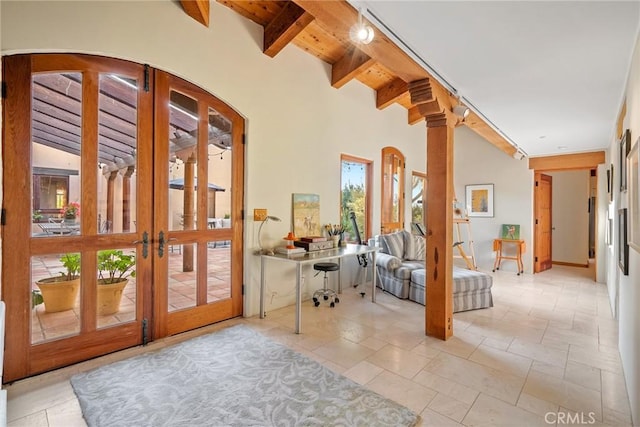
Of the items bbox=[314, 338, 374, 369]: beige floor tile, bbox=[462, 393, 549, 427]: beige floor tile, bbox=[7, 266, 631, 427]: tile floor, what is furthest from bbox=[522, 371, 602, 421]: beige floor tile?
bbox=[314, 338, 374, 369]: beige floor tile

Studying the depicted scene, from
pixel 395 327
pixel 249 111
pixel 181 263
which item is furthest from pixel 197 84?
pixel 395 327

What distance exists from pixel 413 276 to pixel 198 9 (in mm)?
4151

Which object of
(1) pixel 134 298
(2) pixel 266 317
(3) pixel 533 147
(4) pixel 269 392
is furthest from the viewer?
(3) pixel 533 147

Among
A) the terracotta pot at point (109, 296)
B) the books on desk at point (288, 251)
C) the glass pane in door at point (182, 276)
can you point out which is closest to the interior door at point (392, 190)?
the books on desk at point (288, 251)

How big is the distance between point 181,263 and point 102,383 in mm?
1215

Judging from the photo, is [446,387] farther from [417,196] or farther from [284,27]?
[417,196]

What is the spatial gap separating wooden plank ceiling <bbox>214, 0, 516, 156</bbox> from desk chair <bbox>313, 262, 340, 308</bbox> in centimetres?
221

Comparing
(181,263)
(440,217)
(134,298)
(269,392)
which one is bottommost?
(269,392)

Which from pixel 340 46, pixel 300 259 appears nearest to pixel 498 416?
pixel 300 259

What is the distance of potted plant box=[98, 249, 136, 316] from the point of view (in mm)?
2740

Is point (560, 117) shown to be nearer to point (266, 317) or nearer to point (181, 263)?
point (266, 317)

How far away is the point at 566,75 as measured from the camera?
2660 mm

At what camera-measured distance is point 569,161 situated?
6.08 meters

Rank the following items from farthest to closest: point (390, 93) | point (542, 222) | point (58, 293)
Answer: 1. point (542, 222)
2. point (390, 93)
3. point (58, 293)
